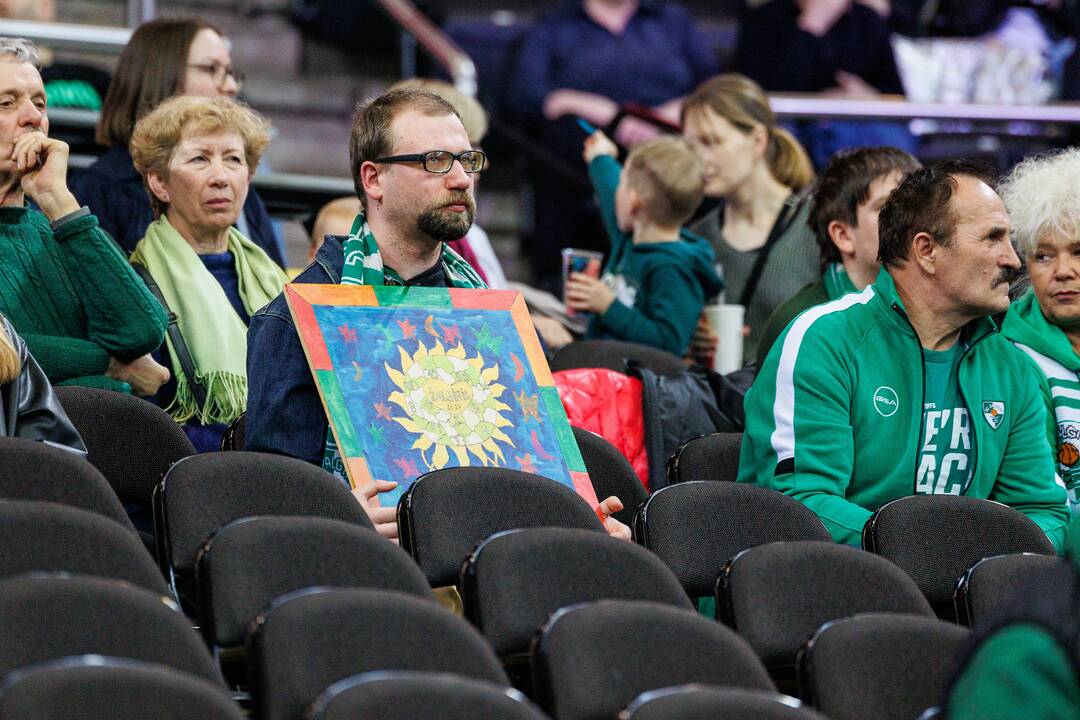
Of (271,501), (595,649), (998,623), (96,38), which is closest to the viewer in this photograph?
(998,623)

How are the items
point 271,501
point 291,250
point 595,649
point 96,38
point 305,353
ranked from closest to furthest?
point 595,649 → point 271,501 → point 305,353 → point 96,38 → point 291,250

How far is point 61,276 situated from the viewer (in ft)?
11.4

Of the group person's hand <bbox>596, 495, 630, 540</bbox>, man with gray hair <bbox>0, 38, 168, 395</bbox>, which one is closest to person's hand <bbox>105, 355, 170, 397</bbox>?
man with gray hair <bbox>0, 38, 168, 395</bbox>

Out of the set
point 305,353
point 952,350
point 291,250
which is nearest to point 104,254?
point 305,353

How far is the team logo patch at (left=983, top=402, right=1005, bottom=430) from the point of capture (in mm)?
3502

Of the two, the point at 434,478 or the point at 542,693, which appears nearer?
the point at 542,693

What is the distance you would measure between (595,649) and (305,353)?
998 mm

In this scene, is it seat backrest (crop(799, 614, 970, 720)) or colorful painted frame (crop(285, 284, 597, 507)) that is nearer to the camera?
seat backrest (crop(799, 614, 970, 720))

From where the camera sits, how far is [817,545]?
111 inches

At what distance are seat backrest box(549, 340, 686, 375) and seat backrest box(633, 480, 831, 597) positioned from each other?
47.0 inches

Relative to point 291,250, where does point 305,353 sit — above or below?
above

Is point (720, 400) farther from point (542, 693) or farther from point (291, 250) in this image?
point (291, 250)

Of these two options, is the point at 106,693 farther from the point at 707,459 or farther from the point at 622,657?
the point at 707,459

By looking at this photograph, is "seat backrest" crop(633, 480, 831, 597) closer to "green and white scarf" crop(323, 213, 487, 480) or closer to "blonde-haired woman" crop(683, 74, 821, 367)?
"green and white scarf" crop(323, 213, 487, 480)
